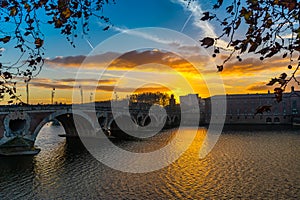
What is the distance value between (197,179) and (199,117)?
108000 mm

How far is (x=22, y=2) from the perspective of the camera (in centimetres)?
375

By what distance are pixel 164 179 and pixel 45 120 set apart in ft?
90.0

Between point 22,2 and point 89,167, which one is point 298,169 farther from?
point 22,2

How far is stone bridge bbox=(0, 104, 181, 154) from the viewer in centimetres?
3869

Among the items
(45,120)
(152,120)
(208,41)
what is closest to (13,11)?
(208,41)

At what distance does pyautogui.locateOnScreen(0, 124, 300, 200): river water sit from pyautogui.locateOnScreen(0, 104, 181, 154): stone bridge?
4.29 meters

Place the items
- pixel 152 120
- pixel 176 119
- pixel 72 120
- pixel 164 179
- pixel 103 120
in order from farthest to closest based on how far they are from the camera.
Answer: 1. pixel 176 119
2. pixel 152 120
3. pixel 103 120
4. pixel 72 120
5. pixel 164 179

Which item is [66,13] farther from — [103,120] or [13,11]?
[103,120]

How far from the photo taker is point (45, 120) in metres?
46.2

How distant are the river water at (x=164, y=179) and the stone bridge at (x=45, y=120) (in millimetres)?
4292

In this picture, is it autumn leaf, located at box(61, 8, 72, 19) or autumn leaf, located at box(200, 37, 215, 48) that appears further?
autumn leaf, located at box(61, 8, 72, 19)

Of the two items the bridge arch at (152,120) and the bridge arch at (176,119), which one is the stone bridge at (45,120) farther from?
the bridge arch at (176,119)

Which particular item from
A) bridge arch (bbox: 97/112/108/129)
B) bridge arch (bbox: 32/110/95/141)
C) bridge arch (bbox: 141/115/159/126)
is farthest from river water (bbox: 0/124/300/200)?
bridge arch (bbox: 141/115/159/126)

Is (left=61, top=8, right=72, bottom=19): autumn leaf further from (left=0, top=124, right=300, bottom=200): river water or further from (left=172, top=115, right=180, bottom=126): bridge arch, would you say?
(left=172, top=115, right=180, bottom=126): bridge arch
